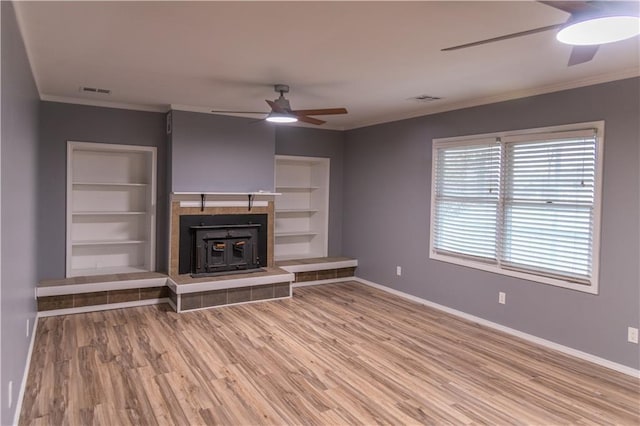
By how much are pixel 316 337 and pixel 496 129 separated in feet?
9.62

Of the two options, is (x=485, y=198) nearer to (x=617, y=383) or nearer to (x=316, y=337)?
(x=617, y=383)

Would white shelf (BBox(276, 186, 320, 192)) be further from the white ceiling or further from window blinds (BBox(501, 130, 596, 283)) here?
window blinds (BBox(501, 130, 596, 283))

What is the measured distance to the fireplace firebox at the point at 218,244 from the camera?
546 centimetres


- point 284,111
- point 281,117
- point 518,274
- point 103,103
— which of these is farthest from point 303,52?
point 103,103

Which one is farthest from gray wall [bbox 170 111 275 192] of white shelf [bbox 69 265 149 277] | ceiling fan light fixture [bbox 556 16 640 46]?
ceiling fan light fixture [bbox 556 16 640 46]

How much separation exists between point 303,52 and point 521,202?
271 cm

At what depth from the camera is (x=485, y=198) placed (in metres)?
4.73

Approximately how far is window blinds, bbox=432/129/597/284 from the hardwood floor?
0.85 m

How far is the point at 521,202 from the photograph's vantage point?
434cm

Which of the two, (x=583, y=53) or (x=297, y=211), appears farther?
(x=297, y=211)

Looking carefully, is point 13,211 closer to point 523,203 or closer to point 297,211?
point 523,203


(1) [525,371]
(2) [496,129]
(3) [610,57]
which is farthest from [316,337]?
(3) [610,57]

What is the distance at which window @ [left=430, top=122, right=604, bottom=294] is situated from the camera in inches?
149

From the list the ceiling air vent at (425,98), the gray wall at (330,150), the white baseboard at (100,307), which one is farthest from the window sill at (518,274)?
the white baseboard at (100,307)
